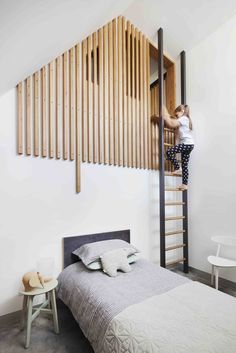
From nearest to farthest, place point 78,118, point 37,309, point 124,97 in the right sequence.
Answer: point 37,309
point 78,118
point 124,97

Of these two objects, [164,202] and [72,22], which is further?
[164,202]

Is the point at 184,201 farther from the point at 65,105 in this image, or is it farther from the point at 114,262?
the point at 65,105

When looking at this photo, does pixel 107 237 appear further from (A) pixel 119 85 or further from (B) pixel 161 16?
(B) pixel 161 16

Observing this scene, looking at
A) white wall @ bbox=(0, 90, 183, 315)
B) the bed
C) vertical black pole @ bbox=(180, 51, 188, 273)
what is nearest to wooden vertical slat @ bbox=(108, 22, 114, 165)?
white wall @ bbox=(0, 90, 183, 315)

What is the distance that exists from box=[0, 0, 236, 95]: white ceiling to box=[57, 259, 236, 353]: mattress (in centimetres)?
181

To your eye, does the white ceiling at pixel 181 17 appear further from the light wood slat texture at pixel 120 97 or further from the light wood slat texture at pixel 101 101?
the light wood slat texture at pixel 101 101

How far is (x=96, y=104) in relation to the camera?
2697 mm

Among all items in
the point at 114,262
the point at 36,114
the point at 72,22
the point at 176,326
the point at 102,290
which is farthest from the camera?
the point at 36,114

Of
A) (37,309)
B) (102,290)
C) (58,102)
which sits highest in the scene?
(58,102)

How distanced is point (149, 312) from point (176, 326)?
200 mm

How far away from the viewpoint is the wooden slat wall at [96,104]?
2.27 meters

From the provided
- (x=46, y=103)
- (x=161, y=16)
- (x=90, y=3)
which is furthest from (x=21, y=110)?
(x=161, y=16)

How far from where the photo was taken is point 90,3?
1.19m

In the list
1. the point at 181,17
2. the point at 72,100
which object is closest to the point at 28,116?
the point at 72,100
